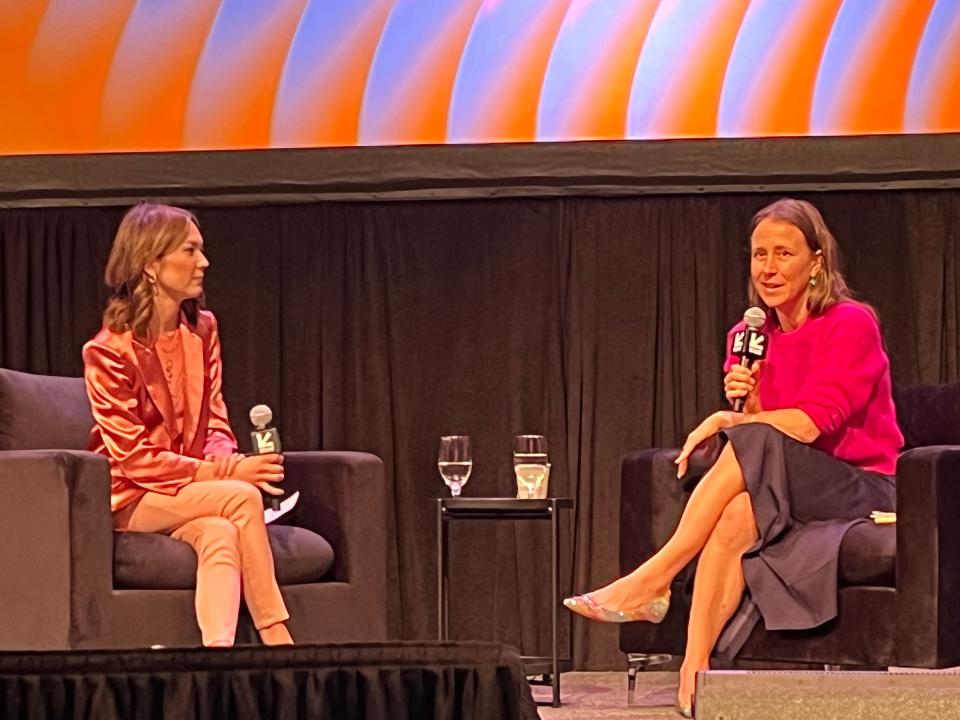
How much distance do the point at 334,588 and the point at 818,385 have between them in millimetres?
1294

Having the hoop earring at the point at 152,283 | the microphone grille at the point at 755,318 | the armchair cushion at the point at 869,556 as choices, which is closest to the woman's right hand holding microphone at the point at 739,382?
the microphone grille at the point at 755,318

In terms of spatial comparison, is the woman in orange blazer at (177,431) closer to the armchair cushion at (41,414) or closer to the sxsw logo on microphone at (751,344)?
the armchair cushion at (41,414)

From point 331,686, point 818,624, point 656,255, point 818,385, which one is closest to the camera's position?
point 331,686

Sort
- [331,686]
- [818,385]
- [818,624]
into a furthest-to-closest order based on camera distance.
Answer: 1. [818,385]
2. [818,624]
3. [331,686]

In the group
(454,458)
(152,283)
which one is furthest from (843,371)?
(152,283)

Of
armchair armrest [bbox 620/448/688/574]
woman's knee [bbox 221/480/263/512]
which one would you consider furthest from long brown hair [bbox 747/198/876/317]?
woman's knee [bbox 221/480/263/512]

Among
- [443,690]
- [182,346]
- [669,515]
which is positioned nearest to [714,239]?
[669,515]

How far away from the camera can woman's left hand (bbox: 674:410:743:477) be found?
4.08 m

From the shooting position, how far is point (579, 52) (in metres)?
5.51

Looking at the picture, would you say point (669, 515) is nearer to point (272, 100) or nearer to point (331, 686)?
point (272, 100)

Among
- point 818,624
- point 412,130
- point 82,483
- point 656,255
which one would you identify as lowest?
point 818,624

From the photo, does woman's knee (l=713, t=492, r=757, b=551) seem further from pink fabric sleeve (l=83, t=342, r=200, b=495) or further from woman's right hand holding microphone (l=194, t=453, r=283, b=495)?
pink fabric sleeve (l=83, t=342, r=200, b=495)

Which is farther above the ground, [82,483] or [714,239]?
[714,239]

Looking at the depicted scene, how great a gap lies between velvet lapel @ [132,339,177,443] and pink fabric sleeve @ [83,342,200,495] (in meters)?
0.05
